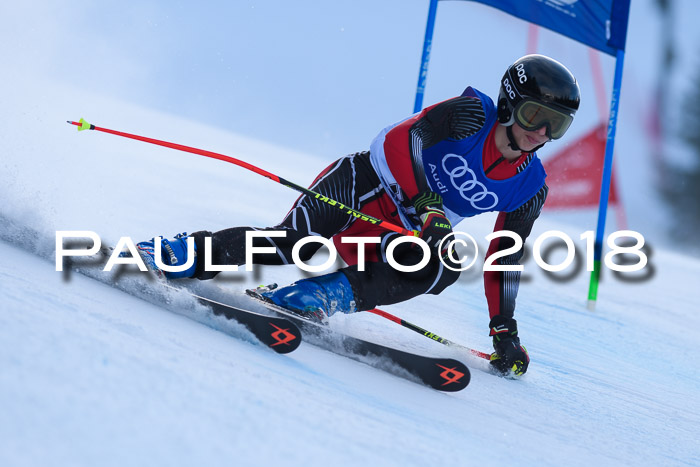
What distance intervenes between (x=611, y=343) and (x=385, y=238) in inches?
94.8

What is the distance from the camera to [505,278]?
299cm

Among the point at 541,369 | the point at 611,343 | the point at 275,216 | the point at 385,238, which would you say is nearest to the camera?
the point at 385,238

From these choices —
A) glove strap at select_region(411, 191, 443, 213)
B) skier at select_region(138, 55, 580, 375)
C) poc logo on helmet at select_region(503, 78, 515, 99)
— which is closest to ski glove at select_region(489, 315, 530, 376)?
skier at select_region(138, 55, 580, 375)

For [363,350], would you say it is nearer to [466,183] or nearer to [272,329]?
[272,329]

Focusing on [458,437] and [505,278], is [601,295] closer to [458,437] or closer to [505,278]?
[505,278]

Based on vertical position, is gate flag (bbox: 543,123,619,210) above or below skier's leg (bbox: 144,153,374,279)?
above

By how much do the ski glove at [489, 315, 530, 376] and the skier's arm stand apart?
2.0 inches

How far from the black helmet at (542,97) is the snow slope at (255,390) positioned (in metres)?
0.96

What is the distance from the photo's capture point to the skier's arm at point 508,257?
2.95 metres

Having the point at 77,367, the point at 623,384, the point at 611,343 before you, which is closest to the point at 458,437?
the point at 77,367

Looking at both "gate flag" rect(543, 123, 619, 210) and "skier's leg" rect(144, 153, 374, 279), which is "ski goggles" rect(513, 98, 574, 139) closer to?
"skier's leg" rect(144, 153, 374, 279)

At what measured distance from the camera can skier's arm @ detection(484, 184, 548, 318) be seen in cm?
295

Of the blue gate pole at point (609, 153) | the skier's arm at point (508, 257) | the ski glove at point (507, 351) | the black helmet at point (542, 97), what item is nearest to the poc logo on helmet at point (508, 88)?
the black helmet at point (542, 97)

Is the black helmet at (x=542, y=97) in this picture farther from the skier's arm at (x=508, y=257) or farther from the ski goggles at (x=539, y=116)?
the skier's arm at (x=508, y=257)
